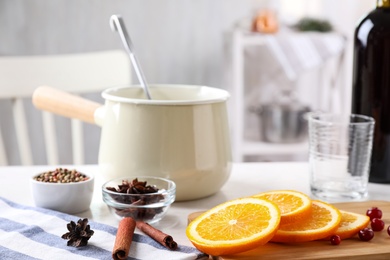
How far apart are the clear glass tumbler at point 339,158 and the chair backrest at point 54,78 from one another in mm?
786

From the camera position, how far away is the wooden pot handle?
44.0 inches

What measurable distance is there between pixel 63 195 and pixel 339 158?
436mm

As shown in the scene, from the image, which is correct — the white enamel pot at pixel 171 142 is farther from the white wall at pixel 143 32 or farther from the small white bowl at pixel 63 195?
the white wall at pixel 143 32

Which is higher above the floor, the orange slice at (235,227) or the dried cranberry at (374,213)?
the orange slice at (235,227)

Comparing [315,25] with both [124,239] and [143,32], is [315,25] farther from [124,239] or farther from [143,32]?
[124,239]

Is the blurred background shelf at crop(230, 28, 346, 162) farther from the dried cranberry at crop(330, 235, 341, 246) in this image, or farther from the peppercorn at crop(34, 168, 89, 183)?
the dried cranberry at crop(330, 235, 341, 246)

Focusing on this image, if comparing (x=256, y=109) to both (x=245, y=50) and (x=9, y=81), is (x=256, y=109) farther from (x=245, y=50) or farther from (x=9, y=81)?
(x=9, y=81)

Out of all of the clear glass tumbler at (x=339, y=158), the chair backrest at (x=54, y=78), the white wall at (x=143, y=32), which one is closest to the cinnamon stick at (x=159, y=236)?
the clear glass tumbler at (x=339, y=158)

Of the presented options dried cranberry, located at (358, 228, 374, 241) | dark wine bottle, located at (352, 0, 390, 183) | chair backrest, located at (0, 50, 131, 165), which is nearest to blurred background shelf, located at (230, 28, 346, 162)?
chair backrest, located at (0, 50, 131, 165)

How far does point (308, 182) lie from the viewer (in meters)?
1.19

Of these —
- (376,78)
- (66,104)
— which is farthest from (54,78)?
(376,78)

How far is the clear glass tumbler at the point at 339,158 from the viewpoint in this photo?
1.08 meters

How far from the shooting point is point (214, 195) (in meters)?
1.09

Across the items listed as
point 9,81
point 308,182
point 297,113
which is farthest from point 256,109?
point 308,182
